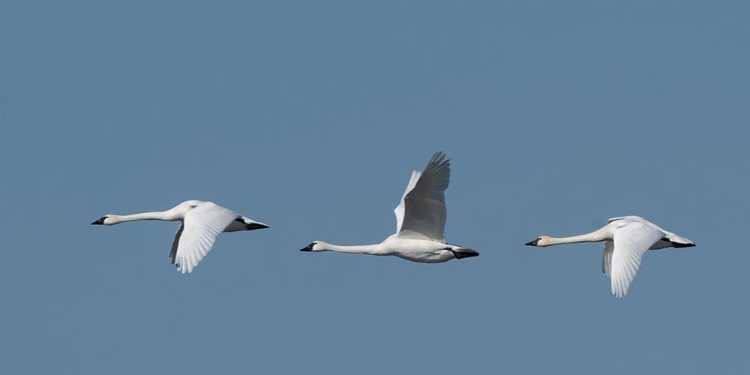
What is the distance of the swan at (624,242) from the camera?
3266 centimetres

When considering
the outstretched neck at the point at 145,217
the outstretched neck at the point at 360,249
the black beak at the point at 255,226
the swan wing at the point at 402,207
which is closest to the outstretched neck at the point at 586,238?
the swan wing at the point at 402,207

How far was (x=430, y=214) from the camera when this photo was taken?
3316 centimetres

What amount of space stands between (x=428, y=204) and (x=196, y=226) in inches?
158

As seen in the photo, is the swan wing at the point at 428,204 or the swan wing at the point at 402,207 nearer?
the swan wing at the point at 428,204

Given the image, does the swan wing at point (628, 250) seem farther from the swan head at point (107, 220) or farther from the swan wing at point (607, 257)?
the swan head at point (107, 220)

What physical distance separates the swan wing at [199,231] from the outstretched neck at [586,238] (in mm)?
6254

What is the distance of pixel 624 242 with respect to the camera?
3369 cm

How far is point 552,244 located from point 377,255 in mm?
4522

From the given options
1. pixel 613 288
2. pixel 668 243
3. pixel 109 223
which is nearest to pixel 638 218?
pixel 668 243

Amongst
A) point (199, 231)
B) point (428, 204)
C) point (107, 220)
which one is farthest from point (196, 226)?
point (107, 220)

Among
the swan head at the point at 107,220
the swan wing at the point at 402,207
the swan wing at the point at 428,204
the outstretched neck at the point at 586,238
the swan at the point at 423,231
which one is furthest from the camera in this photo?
the swan head at the point at 107,220

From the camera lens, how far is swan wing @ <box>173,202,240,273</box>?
108 ft

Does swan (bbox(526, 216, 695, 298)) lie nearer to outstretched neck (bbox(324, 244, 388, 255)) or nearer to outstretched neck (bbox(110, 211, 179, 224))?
outstretched neck (bbox(324, 244, 388, 255))

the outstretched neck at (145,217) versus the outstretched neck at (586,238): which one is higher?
the outstretched neck at (145,217)
